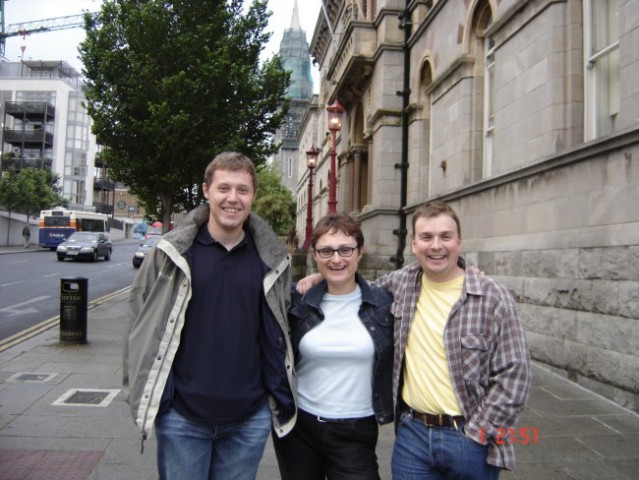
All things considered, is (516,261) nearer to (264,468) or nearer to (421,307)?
(264,468)

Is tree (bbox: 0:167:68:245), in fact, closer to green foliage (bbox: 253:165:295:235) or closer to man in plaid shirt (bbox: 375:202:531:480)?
green foliage (bbox: 253:165:295:235)

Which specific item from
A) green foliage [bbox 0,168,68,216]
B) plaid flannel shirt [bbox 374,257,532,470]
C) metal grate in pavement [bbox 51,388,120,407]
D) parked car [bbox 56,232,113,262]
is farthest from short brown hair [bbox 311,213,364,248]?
green foliage [bbox 0,168,68,216]

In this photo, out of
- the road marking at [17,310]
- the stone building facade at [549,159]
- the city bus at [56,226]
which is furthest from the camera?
the city bus at [56,226]

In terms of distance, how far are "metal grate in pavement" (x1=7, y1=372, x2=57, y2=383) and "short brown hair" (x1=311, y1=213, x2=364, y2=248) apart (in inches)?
198

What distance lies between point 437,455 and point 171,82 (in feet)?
48.7

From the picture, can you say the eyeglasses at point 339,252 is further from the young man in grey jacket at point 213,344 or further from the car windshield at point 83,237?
the car windshield at point 83,237

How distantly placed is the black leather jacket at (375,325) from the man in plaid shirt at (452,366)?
0.06 m

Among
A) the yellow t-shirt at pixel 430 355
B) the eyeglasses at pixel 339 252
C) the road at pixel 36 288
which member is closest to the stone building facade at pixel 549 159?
the yellow t-shirt at pixel 430 355

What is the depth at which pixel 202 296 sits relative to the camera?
2.35 metres

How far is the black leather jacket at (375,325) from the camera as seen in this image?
2.48 metres

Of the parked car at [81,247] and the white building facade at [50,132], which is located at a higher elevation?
the white building facade at [50,132]

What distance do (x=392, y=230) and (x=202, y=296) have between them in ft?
44.0

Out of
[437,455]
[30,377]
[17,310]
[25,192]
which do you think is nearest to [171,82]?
[17,310]

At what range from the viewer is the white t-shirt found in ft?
8.11
